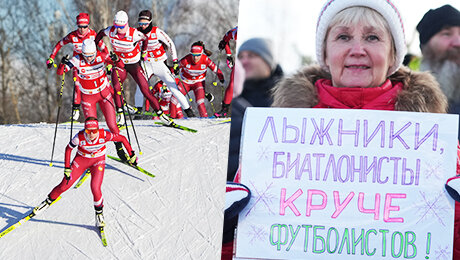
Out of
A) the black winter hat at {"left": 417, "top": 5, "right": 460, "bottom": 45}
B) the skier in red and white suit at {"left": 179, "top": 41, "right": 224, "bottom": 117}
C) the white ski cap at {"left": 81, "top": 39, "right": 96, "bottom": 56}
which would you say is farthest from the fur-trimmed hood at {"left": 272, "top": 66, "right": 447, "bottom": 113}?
the white ski cap at {"left": 81, "top": 39, "right": 96, "bottom": 56}

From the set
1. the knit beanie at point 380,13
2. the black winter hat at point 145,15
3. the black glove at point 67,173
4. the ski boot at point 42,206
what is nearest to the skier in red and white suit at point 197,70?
the black winter hat at point 145,15

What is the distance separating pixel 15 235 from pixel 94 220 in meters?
0.52

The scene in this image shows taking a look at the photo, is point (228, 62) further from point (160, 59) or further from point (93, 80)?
point (93, 80)

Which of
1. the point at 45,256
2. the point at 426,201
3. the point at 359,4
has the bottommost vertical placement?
the point at 45,256

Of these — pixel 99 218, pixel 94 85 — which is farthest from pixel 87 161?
pixel 94 85

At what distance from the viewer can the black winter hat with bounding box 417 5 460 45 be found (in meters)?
3.44

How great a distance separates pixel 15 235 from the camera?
145 inches

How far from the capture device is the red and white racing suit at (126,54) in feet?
13.0

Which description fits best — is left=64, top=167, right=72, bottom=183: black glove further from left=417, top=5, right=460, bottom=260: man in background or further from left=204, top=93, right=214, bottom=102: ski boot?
→ left=417, top=5, right=460, bottom=260: man in background

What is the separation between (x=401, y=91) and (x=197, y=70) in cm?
146

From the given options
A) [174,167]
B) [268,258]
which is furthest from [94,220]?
[268,258]

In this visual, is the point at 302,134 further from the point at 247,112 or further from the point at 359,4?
the point at 359,4

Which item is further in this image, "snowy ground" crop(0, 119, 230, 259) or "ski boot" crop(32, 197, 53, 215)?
"ski boot" crop(32, 197, 53, 215)

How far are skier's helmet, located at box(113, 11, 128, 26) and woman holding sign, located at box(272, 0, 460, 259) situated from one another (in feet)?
4.06
